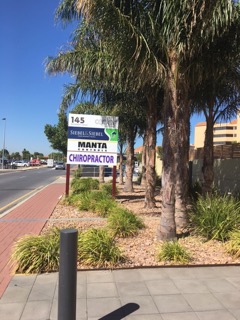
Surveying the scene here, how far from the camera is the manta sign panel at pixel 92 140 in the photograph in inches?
564

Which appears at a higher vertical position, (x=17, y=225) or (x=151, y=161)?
(x=151, y=161)

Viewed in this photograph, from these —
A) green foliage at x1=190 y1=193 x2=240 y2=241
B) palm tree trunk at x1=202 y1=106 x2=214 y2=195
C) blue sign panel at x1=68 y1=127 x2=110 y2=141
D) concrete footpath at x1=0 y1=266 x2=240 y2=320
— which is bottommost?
concrete footpath at x1=0 y1=266 x2=240 y2=320

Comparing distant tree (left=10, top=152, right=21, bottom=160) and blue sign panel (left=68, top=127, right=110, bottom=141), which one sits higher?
distant tree (left=10, top=152, right=21, bottom=160)

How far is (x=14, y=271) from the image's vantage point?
5.49 m

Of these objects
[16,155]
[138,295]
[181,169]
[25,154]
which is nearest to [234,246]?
[138,295]

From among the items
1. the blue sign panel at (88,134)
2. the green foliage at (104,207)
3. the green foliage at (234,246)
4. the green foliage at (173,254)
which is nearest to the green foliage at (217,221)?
the green foliage at (234,246)

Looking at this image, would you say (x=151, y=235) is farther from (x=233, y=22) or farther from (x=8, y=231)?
(x=233, y=22)

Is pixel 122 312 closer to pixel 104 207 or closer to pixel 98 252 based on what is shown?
pixel 98 252

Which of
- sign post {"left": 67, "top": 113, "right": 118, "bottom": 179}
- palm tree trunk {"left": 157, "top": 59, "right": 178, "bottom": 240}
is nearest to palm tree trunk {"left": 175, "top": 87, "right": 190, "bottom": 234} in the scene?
palm tree trunk {"left": 157, "top": 59, "right": 178, "bottom": 240}

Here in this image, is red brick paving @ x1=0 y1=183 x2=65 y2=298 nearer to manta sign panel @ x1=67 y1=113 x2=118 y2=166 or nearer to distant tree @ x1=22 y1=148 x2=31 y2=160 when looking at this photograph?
manta sign panel @ x1=67 y1=113 x2=118 y2=166

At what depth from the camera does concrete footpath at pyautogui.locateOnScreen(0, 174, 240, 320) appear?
409 centimetres

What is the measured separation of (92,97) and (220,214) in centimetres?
795

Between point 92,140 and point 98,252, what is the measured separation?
8.90m

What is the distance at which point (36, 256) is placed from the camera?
5.63 meters
